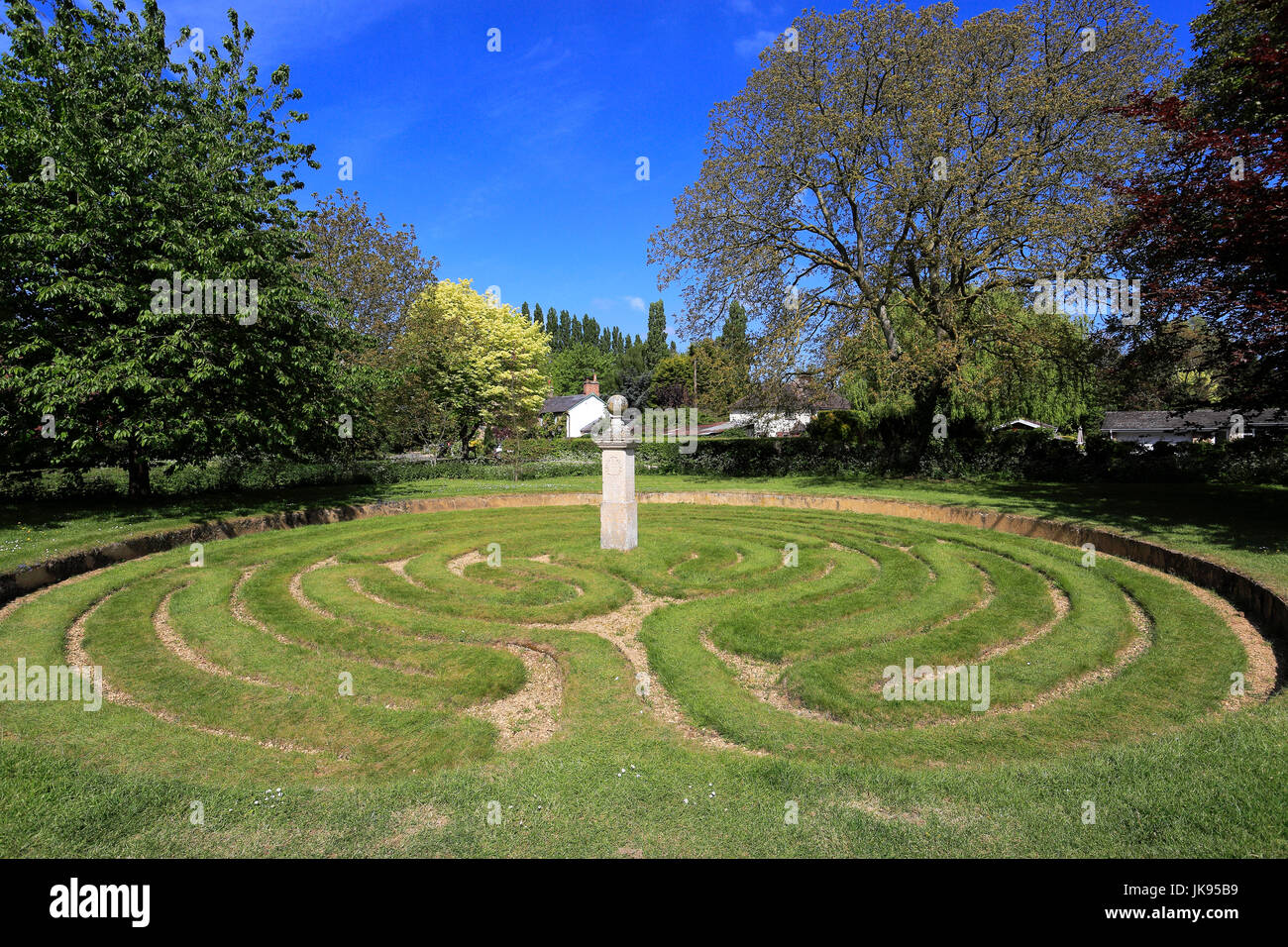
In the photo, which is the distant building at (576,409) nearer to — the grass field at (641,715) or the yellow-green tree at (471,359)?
the yellow-green tree at (471,359)

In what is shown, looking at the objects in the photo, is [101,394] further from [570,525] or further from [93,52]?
[570,525]

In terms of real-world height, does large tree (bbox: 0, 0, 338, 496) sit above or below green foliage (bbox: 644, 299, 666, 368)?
below

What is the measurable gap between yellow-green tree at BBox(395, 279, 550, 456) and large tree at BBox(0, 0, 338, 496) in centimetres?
1332

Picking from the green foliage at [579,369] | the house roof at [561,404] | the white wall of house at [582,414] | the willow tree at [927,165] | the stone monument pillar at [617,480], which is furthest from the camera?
the green foliage at [579,369]

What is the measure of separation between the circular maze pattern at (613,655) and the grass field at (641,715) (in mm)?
49

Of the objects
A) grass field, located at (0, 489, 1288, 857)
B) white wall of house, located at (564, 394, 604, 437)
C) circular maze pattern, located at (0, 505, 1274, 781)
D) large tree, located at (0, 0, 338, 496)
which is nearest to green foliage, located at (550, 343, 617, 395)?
white wall of house, located at (564, 394, 604, 437)

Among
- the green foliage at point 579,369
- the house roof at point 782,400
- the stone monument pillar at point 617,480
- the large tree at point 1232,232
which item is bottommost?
the stone monument pillar at point 617,480

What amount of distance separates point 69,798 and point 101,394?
16500 mm

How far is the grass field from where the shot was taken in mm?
4594

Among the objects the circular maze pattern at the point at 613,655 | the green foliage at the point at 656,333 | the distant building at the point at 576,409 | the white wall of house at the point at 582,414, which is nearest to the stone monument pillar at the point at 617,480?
the circular maze pattern at the point at 613,655

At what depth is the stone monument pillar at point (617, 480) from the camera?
45.3 feet

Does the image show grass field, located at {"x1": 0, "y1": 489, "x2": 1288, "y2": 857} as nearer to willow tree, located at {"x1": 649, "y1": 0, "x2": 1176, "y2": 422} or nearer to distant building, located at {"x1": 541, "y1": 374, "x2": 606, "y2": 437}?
willow tree, located at {"x1": 649, "y1": 0, "x2": 1176, "y2": 422}

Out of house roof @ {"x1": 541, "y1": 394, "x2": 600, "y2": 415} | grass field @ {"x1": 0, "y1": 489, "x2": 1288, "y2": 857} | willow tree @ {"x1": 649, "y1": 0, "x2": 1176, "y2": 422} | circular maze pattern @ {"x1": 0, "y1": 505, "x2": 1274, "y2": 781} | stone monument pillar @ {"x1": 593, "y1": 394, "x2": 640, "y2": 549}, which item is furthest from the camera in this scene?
house roof @ {"x1": 541, "y1": 394, "x2": 600, "y2": 415}
